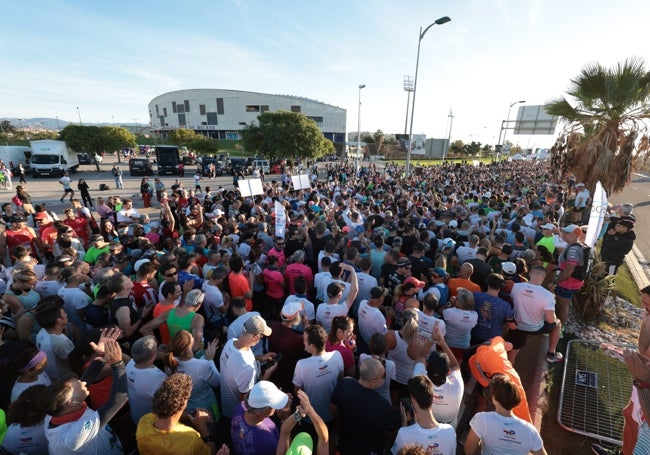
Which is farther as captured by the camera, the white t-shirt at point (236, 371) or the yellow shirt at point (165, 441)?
the white t-shirt at point (236, 371)

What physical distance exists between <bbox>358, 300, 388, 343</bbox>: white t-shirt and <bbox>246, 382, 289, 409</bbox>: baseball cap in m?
1.93

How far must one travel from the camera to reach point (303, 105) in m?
73.4

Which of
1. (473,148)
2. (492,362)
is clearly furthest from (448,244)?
(473,148)

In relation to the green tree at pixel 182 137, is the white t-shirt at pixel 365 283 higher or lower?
lower

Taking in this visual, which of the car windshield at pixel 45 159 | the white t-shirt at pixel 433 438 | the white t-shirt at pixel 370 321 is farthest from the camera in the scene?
the car windshield at pixel 45 159

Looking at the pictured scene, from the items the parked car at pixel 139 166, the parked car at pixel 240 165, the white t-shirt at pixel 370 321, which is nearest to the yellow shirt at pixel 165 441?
the white t-shirt at pixel 370 321

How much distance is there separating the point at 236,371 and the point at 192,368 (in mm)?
408

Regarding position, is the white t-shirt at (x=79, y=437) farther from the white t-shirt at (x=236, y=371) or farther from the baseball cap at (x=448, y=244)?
the baseball cap at (x=448, y=244)

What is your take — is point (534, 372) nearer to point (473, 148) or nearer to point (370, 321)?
point (370, 321)

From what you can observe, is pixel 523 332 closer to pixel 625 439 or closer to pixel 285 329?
pixel 625 439

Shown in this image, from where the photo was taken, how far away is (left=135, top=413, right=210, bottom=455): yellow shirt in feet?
7.15

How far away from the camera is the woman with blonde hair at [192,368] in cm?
286

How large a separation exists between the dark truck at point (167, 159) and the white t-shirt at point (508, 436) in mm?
35449

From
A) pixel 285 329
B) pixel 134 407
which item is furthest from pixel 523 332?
pixel 134 407
